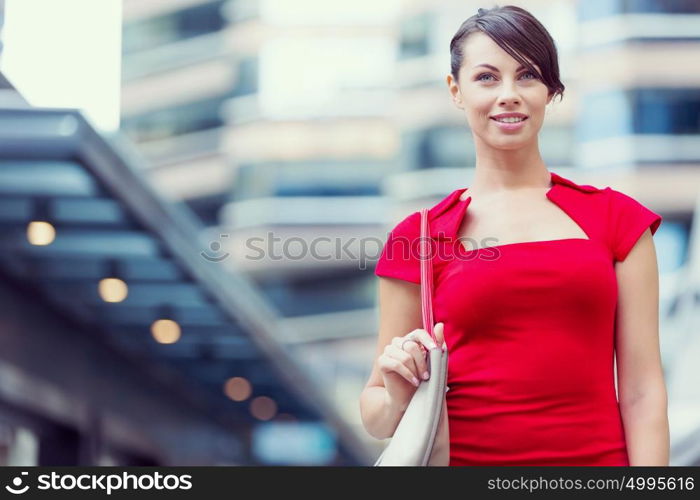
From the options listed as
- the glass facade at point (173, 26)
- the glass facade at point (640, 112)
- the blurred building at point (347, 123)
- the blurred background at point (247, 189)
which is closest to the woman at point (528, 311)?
the blurred background at point (247, 189)

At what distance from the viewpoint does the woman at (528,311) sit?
2.03 metres

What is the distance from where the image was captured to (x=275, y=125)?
140ft

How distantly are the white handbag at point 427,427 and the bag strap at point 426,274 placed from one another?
0.01 m

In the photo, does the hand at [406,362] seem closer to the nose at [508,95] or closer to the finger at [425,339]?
the finger at [425,339]

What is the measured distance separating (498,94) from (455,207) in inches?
8.7

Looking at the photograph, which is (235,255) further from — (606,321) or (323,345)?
(606,321)

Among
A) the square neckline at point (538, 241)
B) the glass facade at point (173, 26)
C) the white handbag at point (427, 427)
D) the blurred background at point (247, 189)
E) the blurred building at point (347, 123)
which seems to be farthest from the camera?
the glass facade at point (173, 26)

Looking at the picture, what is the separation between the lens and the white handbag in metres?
1.98

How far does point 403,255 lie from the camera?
2.19 metres

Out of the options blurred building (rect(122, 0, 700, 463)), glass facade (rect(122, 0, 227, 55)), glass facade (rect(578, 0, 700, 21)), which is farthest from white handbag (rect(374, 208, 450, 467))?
glass facade (rect(122, 0, 227, 55))

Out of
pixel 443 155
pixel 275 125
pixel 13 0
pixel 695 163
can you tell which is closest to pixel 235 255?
pixel 275 125

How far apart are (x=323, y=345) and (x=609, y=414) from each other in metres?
38.3

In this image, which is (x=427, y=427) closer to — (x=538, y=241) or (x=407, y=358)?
(x=407, y=358)

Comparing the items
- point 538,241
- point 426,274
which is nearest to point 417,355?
point 426,274
